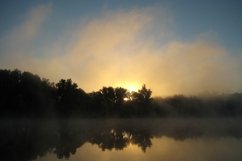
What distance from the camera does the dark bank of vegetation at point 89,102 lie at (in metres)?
68.9

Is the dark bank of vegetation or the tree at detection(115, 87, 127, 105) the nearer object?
the dark bank of vegetation

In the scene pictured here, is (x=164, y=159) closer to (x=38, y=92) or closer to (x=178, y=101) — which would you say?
(x=38, y=92)

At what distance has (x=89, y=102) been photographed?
293ft

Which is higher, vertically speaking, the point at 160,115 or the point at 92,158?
the point at 160,115

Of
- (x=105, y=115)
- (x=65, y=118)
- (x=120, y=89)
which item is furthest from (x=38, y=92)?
(x=120, y=89)

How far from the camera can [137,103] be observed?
338ft

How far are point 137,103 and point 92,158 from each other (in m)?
86.3

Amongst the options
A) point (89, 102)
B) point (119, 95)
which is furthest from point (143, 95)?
point (89, 102)

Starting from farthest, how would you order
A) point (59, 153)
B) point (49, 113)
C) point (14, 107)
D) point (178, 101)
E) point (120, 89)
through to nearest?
point (178, 101)
point (120, 89)
point (49, 113)
point (14, 107)
point (59, 153)

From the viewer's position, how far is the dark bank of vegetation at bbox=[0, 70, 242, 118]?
226ft

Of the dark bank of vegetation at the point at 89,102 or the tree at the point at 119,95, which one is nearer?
the dark bank of vegetation at the point at 89,102

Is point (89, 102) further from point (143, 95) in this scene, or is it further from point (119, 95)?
point (143, 95)

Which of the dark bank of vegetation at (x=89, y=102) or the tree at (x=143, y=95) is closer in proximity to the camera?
the dark bank of vegetation at (x=89, y=102)

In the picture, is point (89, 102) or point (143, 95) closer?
point (89, 102)
